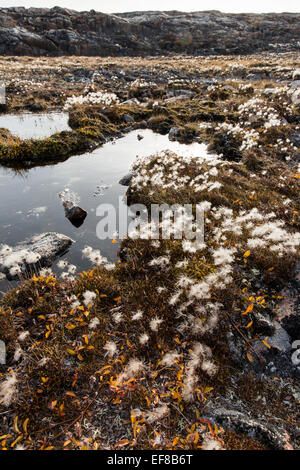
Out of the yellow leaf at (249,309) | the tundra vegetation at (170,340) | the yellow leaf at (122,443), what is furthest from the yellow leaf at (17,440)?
the yellow leaf at (249,309)

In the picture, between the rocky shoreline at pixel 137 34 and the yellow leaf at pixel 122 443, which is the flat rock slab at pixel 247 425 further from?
the rocky shoreline at pixel 137 34

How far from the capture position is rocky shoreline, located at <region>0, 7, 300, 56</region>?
2383 inches

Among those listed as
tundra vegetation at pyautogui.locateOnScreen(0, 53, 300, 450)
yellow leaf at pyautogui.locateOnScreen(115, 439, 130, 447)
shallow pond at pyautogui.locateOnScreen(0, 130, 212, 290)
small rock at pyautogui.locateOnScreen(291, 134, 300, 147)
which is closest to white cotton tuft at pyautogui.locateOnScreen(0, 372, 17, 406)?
tundra vegetation at pyautogui.locateOnScreen(0, 53, 300, 450)

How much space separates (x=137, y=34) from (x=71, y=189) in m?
95.5

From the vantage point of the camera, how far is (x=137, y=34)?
261 feet

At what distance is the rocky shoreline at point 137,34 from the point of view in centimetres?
6052

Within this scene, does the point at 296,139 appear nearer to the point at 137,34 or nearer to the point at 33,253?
the point at 33,253

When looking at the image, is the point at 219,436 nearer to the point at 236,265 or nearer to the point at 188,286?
the point at 188,286

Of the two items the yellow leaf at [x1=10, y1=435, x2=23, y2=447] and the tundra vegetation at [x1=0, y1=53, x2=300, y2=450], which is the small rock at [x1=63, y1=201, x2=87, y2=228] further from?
the yellow leaf at [x1=10, y1=435, x2=23, y2=447]

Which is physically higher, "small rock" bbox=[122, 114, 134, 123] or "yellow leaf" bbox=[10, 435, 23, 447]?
"small rock" bbox=[122, 114, 134, 123]

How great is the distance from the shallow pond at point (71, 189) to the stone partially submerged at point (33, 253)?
0.84 feet

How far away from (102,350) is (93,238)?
364cm

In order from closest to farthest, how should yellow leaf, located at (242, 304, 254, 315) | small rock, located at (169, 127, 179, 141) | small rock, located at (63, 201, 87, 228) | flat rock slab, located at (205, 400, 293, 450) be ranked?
flat rock slab, located at (205, 400, 293, 450) < yellow leaf, located at (242, 304, 254, 315) < small rock, located at (63, 201, 87, 228) < small rock, located at (169, 127, 179, 141)

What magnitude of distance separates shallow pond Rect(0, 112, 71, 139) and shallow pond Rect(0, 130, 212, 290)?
369cm
